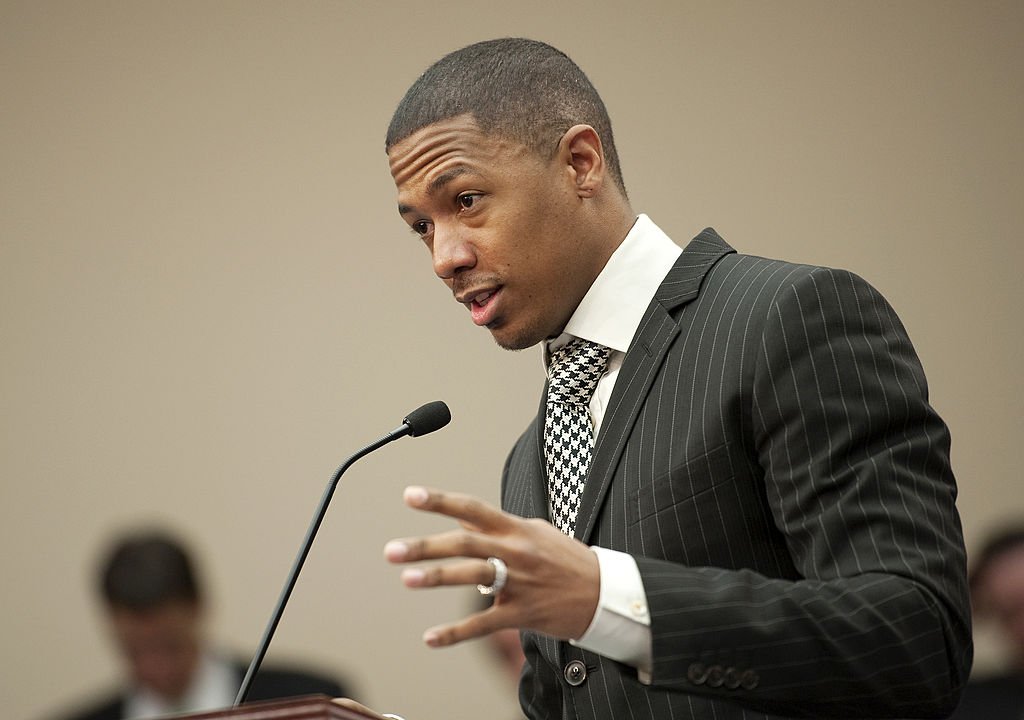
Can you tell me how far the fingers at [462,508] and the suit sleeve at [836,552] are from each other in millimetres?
197

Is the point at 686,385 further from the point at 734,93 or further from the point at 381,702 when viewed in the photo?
the point at 734,93

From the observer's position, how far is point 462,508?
47.4 inches

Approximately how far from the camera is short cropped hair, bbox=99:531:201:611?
4.07 metres

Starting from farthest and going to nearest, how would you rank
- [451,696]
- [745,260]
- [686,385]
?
[451,696]
[745,260]
[686,385]

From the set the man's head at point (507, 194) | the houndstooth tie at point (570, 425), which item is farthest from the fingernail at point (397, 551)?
the man's head at point (507, 194)

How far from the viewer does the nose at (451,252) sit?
1931 millimetres

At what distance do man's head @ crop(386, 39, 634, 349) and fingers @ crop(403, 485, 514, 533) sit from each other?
0.76 m

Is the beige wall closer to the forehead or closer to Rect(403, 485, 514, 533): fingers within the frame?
the forehead

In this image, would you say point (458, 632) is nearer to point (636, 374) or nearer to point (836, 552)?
point (836, 552)

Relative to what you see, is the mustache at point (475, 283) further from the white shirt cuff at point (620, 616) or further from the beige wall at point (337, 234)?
the beige wall at point (337, 234)

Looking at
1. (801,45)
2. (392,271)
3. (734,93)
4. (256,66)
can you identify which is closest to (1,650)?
(392,271)

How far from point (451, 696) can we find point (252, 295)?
1561mm

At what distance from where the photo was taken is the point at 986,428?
4.66 metres

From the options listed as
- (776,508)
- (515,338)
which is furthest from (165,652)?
(776,508)
